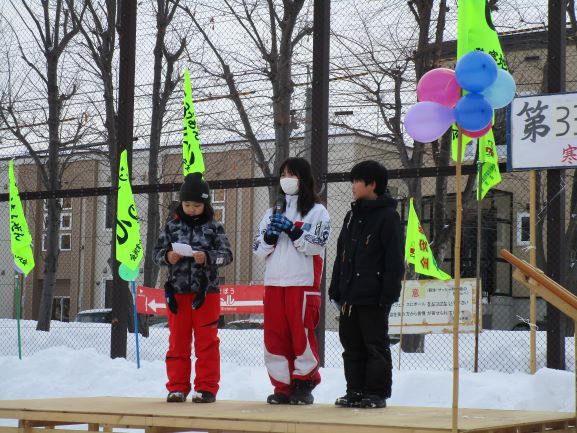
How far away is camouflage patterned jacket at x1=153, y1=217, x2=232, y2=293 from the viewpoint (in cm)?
578

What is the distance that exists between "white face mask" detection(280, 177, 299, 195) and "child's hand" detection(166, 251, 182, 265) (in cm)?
81

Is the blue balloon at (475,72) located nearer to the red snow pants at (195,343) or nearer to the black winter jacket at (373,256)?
the black winter jacket at (373,256)

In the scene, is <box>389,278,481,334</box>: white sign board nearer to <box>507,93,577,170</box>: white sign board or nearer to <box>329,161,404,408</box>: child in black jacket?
<box>507,93,577,170</box>: white sign board

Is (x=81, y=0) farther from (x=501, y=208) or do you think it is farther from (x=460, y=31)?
(x=501, y=208)

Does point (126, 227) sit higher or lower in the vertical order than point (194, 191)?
lower

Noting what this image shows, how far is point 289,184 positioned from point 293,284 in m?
0.60

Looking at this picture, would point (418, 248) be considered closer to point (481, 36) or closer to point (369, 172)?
point (481, 36)

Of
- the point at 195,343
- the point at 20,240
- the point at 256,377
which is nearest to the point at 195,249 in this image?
the point at 195,343

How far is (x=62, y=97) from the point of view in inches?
635

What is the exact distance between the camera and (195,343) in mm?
5852

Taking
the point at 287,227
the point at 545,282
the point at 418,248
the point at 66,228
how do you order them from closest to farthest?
1. the point at 545,282
2. the point at 287,227
3. the point at 418,248
4. the point at 66,228

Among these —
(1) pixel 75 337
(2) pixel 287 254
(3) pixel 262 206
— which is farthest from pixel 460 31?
(3) pixel 262 206

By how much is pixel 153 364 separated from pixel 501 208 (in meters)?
18.0

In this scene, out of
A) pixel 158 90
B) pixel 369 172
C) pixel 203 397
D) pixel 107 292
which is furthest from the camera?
pixel 107 292
